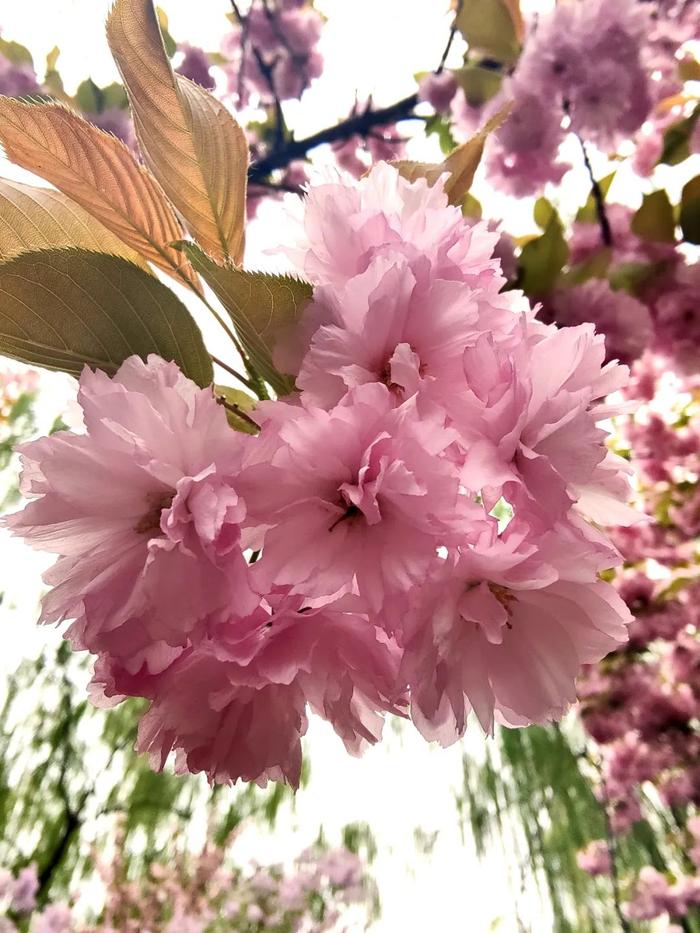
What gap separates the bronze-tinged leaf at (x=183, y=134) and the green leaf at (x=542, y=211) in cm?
84

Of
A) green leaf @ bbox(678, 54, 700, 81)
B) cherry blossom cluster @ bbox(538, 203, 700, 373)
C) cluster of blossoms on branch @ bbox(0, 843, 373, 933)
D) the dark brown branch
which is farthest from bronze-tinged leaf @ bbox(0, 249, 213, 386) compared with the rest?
cluster of blossoms on branch @ bbox(0, 843, 373, 933)

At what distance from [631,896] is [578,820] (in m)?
0.39

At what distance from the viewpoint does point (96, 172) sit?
1.08ft

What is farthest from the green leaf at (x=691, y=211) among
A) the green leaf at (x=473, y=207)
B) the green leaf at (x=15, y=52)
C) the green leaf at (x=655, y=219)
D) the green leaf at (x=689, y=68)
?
the green leaf at (x=15, y=52)

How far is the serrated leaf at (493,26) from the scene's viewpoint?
93 centimetres

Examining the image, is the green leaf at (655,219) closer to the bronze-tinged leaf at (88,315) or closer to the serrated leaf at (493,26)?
the serrated leaf at (493,26)

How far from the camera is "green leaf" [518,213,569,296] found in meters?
0.87

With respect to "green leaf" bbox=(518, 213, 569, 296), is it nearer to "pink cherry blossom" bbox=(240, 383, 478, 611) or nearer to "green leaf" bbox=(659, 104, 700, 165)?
"green leaf" bbox=(659, 104, 700, 165)

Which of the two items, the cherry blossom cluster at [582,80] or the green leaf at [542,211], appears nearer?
the cherry blossom cluster at [582,80]

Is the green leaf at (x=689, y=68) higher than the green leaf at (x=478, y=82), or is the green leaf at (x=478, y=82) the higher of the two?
the green leaf at (x=689, y=68)

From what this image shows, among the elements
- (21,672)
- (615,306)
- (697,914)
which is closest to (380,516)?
(615,306)

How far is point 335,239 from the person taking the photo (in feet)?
0.92

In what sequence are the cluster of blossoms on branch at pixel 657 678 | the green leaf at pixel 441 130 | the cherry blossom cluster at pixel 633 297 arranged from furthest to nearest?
1. the cluster of blossoms on branch at pixel 657 678
2. the green leaf at pixel 441 130
3. the cherry blossom cluster at pixel 633 297

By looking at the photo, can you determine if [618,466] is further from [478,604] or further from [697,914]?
[697,914]
